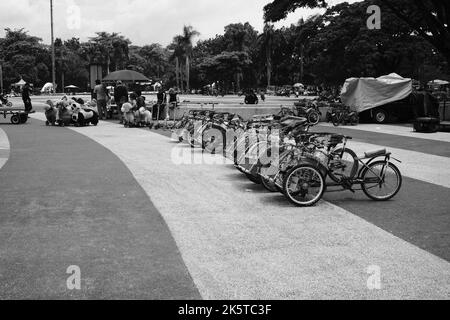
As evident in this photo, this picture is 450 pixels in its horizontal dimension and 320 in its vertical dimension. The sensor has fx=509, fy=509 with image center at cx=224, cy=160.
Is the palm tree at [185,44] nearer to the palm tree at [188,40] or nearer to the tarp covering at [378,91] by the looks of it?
the palm tree at [188,40]

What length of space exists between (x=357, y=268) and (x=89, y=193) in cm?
478

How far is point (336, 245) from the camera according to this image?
5621 mm

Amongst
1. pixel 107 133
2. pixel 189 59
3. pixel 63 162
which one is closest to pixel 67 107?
pixel 107 133

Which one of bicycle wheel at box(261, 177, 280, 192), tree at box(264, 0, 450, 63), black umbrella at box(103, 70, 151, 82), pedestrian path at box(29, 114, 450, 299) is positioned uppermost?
tree at box(264, 0, 450, 63)

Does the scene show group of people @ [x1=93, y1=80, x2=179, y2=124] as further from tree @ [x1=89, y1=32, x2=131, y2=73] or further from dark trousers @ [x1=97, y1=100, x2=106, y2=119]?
tree @ [x1=89, y1=32, x2=131, y2=73]

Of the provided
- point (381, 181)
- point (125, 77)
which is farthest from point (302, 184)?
point (125, 77)

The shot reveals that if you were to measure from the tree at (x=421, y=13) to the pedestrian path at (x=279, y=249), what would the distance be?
17695 millimetres

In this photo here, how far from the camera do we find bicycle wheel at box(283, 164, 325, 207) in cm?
720

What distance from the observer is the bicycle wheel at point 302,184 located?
720 cm

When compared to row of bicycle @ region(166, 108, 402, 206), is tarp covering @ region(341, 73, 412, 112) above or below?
above

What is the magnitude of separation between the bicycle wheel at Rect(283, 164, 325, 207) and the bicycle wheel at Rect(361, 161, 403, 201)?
2.70 feet

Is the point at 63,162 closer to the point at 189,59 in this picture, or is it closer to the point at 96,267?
the point at 96,267

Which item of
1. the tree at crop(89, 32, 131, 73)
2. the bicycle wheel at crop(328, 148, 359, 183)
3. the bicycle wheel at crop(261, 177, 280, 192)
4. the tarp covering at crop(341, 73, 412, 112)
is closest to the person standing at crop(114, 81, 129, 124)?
the tarp covering at crop(341, 73, 412, 112)

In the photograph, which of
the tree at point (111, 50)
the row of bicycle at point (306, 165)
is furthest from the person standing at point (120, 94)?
the tree at point (111, 50)
